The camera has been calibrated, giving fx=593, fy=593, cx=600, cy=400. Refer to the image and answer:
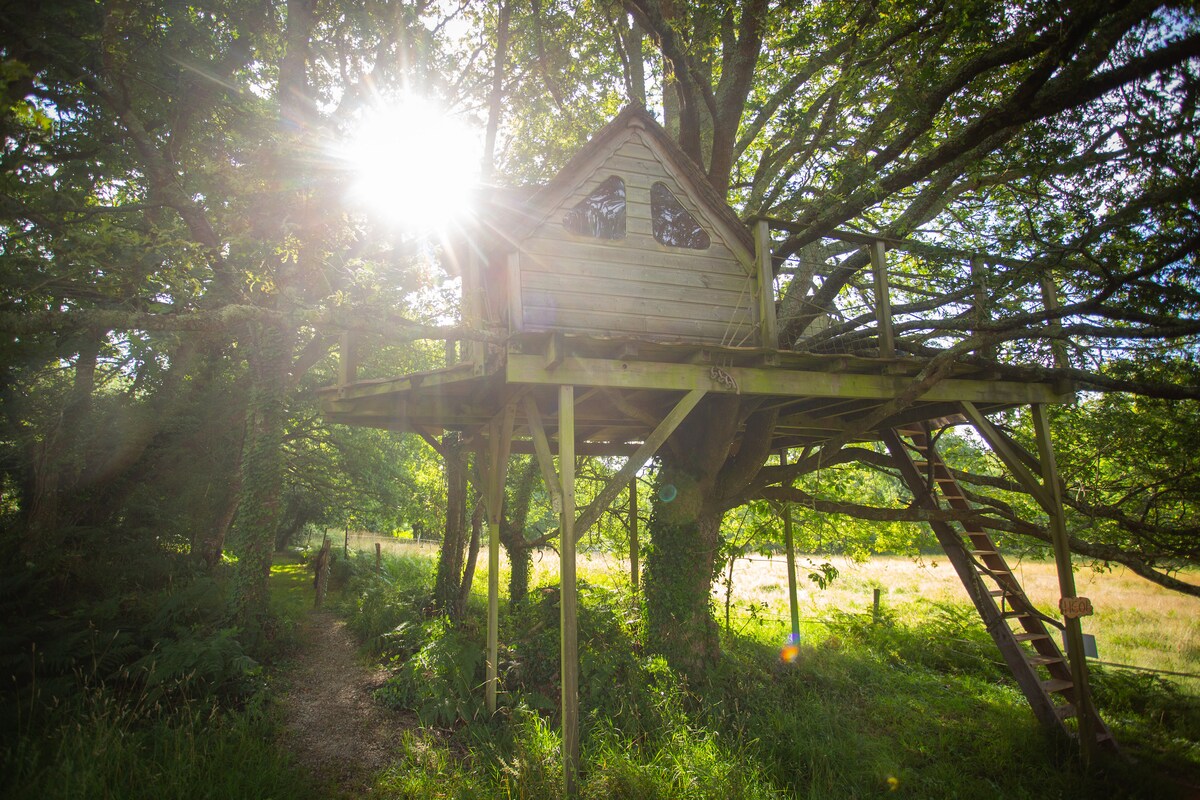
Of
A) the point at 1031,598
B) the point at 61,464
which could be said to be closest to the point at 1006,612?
the point at 1031,598

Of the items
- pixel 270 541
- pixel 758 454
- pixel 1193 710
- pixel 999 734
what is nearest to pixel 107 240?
pixel 270 541

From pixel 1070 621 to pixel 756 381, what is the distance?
4814mm

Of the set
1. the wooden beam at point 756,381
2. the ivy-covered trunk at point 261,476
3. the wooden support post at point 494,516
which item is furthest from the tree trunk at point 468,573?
the wooden beam at point 756,381

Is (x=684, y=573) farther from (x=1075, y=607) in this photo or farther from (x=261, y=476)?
(x=261, y=476)

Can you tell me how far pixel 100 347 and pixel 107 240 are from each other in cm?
743

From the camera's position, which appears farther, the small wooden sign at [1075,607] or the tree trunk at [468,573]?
the tree trunk at [468,573]

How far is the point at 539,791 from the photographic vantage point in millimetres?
5281

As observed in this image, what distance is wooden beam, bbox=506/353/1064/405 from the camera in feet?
19.5

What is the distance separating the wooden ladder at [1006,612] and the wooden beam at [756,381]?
58.6 inches

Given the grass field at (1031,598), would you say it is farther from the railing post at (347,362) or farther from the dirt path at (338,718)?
the railing post at (347,362)

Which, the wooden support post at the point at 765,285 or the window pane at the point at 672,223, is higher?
the window pane at the point at 672,223

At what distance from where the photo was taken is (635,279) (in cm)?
774

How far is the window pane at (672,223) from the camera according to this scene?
8.12 meters

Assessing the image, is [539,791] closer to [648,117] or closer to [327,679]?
[327,679]
